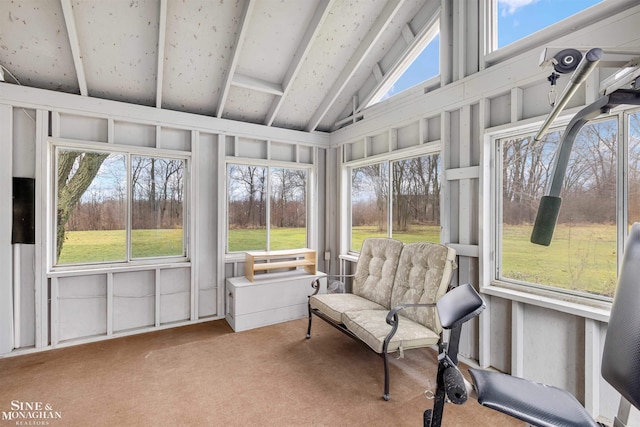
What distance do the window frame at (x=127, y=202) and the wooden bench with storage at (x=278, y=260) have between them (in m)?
0.80

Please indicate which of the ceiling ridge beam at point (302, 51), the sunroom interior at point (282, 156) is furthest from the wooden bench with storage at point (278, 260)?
the ceiling ridge beam at point (302, 51)

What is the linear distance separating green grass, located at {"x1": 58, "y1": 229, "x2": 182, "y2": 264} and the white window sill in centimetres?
359

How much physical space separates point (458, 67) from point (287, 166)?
8.28 feet

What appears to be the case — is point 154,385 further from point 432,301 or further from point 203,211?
point 432,301

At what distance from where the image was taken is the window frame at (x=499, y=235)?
1939 millimetres

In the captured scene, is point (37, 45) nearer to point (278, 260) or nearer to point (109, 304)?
point (109, 304)

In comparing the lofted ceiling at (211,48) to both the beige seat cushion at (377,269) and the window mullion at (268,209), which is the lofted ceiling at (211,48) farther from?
the beige seat cushion at (377,269)

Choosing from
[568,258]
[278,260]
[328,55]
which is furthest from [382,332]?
[328,55]

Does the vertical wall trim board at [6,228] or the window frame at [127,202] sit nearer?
the vertical wall trim board at [6,228]

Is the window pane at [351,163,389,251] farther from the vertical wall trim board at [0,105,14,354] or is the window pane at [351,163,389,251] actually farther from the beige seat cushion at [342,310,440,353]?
the vertical wall trim board at [0,105,14,354]

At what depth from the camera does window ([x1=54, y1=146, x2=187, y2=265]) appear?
10.6ft

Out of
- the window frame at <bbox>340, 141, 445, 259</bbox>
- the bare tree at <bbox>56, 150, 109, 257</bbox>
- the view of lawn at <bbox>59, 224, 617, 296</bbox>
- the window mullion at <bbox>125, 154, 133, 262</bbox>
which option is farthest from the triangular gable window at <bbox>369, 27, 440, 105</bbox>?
the bare tree at <bbox>56, 150, 109, 257</bbox>

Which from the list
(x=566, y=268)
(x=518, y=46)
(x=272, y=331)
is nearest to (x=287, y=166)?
(x=272, y=331)

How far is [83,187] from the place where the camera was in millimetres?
3305
